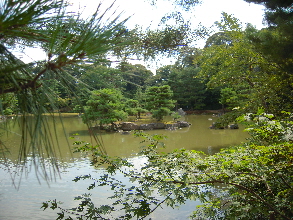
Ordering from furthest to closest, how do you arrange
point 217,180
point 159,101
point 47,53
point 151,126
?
point 159,101
point 151,126
point 217,180
point 47,53

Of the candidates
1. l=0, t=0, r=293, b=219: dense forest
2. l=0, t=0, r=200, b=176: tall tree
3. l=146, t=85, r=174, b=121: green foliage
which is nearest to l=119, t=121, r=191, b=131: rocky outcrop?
l=146, t=85, r=174, b=121: green foliage

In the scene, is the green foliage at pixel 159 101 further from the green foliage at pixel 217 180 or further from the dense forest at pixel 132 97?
the green foliage at pixel 217 180

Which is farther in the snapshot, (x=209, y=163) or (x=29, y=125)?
(x=209, y=163)

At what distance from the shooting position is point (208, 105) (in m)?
17.4

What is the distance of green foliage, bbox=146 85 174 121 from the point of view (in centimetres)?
1049

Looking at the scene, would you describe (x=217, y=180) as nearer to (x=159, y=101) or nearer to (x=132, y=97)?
(x=132, y=97)

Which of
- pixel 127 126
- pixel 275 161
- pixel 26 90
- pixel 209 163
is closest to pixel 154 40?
pixel 209 163

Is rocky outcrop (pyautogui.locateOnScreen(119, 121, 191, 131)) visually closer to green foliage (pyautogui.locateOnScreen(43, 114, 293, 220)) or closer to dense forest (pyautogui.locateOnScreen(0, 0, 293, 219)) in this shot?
dense forest (pyautogui.locateOnScreen(0, 0, 293, 219))

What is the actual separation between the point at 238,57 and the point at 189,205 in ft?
10.5

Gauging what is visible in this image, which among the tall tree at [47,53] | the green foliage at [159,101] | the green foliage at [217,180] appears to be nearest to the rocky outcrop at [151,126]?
the green foliage at [159,101]


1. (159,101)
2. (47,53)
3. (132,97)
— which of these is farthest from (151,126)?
(47,53)

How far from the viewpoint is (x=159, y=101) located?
416 inches

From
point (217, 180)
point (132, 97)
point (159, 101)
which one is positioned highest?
point (159, 101)

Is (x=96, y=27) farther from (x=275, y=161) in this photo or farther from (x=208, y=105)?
(x=208, y=105)
